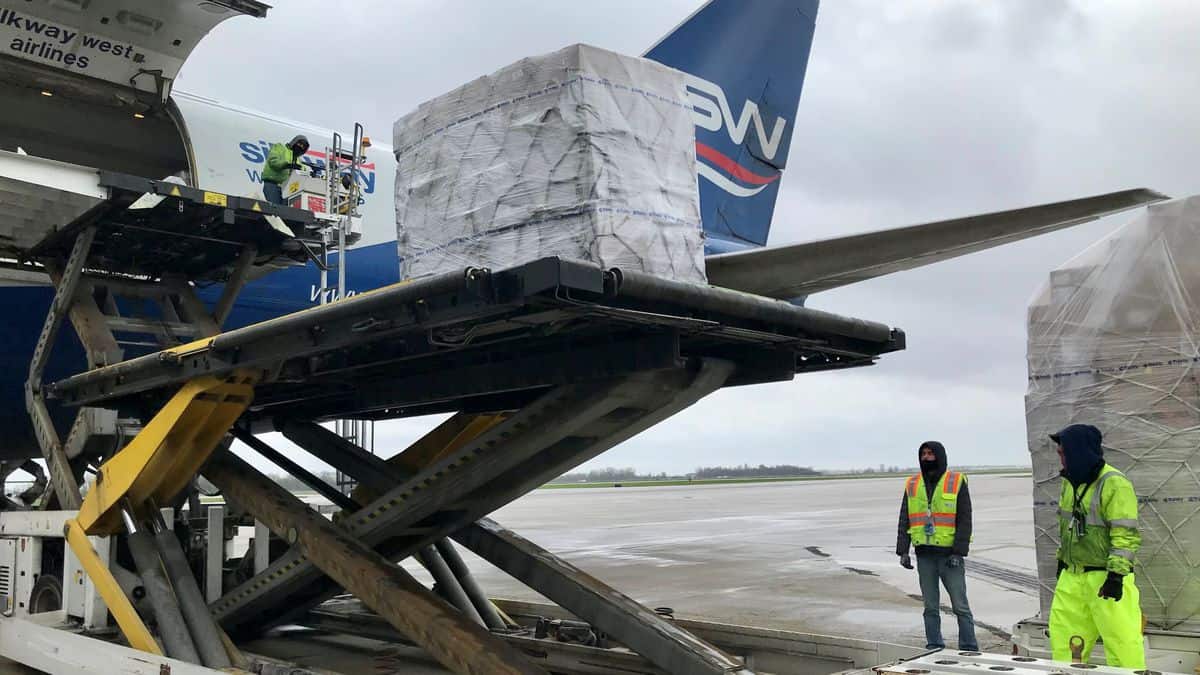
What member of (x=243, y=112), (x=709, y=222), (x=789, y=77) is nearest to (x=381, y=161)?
(x=243, y=112)

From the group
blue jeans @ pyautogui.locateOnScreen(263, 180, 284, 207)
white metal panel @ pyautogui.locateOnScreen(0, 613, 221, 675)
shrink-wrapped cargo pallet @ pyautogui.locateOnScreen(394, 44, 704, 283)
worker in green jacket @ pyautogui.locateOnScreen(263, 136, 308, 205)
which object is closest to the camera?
shrink-wrapped cargo pallet @ pyautogui.locateOnScreen(394, 44, 704, 283)

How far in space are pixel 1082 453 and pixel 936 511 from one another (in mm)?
1896

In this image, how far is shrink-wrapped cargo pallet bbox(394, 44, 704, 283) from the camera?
3830 mm

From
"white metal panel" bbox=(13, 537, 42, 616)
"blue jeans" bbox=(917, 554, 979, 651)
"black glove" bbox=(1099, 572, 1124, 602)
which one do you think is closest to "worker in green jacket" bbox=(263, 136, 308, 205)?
"white metal panel" bbox=(13, 537, 42, 616)

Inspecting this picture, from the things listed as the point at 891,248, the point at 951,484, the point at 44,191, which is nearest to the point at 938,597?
the point at 951,484

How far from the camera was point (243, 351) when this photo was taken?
5.25 meters

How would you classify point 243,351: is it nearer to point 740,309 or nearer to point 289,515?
point 289,515

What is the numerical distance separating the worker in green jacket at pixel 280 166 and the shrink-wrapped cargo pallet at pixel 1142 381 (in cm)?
575

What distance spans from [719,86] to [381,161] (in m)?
4.17

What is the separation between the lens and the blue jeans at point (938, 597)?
21.6 feet

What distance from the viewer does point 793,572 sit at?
42.2 ft

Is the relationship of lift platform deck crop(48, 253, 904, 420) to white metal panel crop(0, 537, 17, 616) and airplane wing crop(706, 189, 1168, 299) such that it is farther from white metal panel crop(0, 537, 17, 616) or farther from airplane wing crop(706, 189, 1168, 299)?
white metal panel crop(0, 537, 17, 616)

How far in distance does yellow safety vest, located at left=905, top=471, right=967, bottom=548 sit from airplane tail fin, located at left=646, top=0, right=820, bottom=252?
17.9ft

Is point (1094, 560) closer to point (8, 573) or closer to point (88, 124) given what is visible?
point (8, 573)
